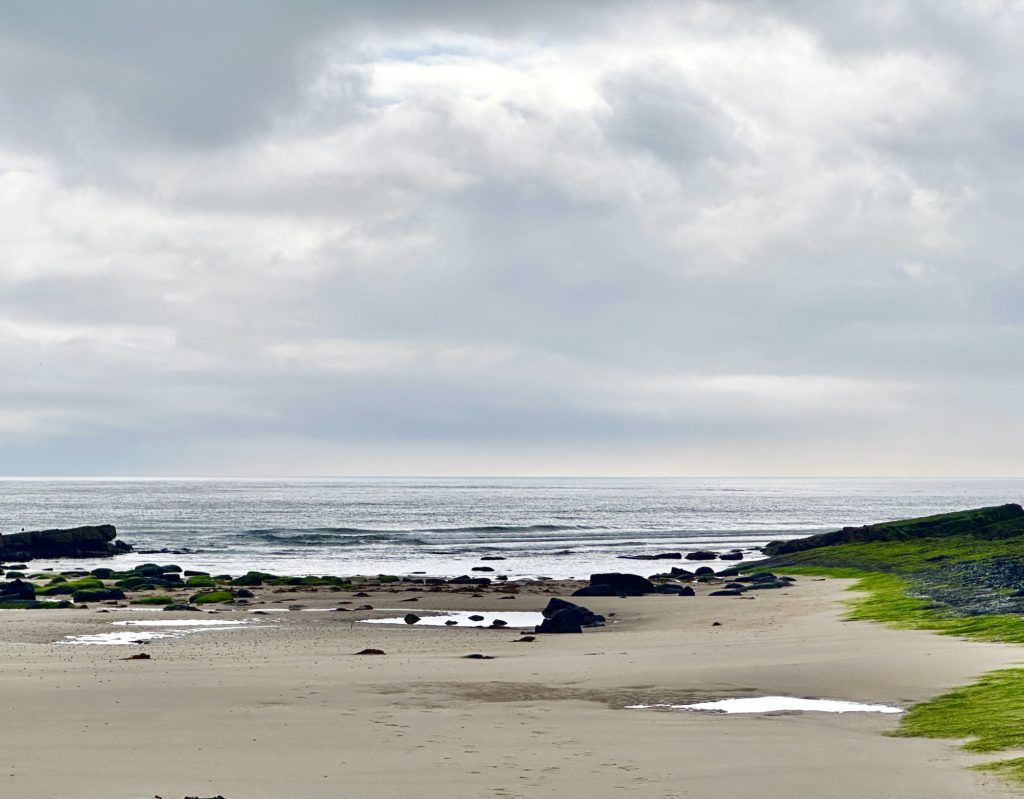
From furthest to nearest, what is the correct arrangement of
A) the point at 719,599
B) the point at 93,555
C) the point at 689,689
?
1. the point at 93,555
2. the point at 719,599
3. the point at 689,689

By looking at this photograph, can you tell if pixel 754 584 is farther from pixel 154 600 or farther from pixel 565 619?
pixel 154 600

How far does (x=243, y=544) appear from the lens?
334 ft

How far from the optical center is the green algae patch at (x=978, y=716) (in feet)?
50.0

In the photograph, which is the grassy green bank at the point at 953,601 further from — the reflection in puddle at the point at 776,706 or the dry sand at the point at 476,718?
the reflection in puddle at the point at 776,706

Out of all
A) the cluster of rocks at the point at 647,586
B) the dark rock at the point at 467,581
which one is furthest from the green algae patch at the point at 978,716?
the dark rock at the point at 467,581

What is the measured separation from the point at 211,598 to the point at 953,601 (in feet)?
103

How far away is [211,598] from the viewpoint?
4828 centimetres

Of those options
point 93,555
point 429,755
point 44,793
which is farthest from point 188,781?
point 93,555

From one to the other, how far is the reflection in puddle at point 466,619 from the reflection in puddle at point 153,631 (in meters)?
5.28

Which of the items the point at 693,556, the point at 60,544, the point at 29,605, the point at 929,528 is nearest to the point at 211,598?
the point at 29,605

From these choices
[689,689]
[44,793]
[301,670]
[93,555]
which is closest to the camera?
[44,793]

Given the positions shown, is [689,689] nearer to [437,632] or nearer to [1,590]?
[437,632]

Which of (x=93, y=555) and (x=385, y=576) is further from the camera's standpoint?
(x=93, y=555)

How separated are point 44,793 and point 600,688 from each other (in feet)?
38.7
